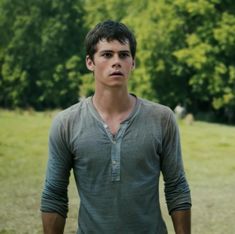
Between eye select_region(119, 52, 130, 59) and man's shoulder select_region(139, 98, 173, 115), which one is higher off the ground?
eye select_region(119, 52, 130, 59)

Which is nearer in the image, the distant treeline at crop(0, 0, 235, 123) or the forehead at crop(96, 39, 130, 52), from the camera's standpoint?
the forehead at crop(96, 39, 130, 52)

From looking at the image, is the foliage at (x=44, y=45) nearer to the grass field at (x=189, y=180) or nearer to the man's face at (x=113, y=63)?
the grass field at (x=189, y=180)

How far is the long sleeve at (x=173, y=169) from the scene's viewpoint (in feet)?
10.9

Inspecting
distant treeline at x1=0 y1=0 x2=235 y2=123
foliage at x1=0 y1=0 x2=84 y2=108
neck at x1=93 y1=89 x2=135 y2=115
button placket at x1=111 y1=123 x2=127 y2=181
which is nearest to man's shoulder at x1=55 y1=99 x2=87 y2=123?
neck at x1=93 y1=89 x2=135 y2=115

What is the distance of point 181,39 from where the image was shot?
41938mm

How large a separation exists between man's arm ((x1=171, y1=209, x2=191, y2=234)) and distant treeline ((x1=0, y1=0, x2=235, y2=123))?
1391 inches

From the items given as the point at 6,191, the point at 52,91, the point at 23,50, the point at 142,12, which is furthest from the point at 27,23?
the point at 6,191

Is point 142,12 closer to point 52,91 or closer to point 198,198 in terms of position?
point 52,91

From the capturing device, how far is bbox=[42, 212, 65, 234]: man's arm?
11.1 feet

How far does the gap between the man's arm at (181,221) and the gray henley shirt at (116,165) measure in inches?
1.1

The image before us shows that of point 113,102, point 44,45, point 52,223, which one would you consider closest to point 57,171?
point 52,223

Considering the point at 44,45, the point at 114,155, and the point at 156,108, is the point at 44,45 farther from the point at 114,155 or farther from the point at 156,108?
the point at 114,155

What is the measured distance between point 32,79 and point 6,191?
5081 cm

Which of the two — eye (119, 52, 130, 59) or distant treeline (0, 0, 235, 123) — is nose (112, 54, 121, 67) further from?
distant treeline (0, 0, 235, 123)
